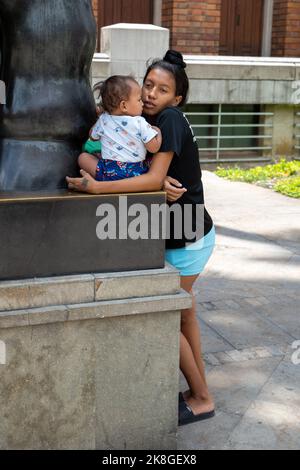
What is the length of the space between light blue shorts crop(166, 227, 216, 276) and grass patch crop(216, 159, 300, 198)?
6516mm

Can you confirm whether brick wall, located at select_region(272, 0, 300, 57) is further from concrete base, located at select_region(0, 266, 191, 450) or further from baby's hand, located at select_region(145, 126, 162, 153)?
concrete base, located at select_region(0, 266, 191, 450)

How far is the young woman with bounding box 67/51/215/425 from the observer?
9.72 feet

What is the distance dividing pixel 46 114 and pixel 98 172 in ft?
1.06

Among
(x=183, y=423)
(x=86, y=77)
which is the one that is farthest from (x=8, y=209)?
(x=183, y=423)

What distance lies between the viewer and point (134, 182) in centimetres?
292

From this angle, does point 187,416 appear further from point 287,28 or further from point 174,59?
point 287,28

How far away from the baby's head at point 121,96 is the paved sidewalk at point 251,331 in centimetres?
157

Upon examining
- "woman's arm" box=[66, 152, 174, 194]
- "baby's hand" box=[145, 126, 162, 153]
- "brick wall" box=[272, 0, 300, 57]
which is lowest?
"woman's arm" box=[66, 152, 174, 194]

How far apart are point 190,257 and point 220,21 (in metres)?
11.2

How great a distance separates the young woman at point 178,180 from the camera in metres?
2.96

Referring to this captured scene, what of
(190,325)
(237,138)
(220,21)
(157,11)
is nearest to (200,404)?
(190,325)

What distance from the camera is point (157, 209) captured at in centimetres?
297

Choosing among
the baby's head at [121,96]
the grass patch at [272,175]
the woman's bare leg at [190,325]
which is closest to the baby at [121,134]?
the baby's head at [121,96]

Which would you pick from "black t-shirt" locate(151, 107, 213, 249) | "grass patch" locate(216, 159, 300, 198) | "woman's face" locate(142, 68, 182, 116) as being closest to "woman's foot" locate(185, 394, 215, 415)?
"black t-shirt" locate(151, 107, 213, 249)
